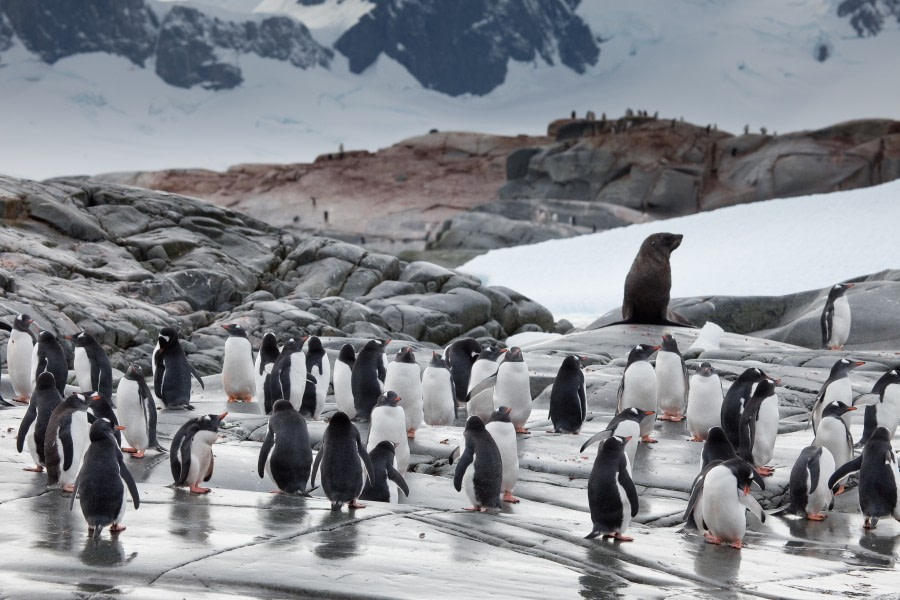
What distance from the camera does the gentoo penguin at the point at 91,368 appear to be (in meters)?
9.55

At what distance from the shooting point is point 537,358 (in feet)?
39.9

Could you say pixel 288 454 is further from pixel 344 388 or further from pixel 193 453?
pixel 344 388

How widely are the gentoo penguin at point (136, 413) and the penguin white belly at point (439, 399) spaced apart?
246 cm

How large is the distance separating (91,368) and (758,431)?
563 cm

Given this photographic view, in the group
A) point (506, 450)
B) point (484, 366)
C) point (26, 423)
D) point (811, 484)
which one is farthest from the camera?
point (484, 366)

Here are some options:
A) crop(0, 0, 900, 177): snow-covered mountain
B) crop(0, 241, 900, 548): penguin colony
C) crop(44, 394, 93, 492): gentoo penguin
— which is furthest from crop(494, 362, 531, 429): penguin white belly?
crop(0, 0, 900, 177): snow-covered mountain

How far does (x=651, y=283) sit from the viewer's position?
14180 mm

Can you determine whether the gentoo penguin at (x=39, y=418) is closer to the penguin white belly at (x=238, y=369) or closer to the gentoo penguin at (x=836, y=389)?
the penguin white belly at (x=238, y=369)

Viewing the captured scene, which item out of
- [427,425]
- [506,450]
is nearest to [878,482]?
[506,450]

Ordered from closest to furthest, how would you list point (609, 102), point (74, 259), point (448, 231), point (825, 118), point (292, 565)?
point (292, 565)
point (74, 259)
point (448, 231)
point (825, 118)
point (609, 102)

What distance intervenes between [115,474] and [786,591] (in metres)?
3.46

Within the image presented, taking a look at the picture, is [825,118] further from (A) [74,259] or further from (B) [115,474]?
(B) [115,474]

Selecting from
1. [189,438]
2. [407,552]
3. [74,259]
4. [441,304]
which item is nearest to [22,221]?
[74,259]

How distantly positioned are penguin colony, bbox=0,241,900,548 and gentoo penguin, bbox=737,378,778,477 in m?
0.01
